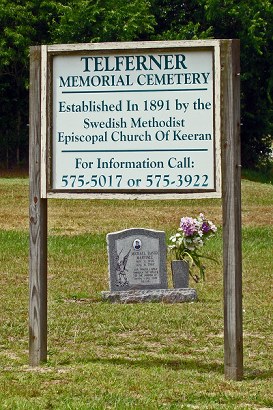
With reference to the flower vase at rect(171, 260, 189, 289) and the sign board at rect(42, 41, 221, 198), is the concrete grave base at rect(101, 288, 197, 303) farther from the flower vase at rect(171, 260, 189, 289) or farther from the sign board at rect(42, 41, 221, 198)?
the sign board at rect(42, 41, 221, 198)

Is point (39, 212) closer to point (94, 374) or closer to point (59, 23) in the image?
point (94, 374)

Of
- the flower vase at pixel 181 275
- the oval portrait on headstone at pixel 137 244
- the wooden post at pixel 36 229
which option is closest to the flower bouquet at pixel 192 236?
the flower vase at pixel 181 275

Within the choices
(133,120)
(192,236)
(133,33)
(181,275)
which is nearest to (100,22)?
(133,33)

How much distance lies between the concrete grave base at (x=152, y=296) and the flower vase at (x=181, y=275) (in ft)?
1.56

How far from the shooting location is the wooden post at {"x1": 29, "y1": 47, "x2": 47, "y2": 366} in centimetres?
804

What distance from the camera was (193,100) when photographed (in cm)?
774

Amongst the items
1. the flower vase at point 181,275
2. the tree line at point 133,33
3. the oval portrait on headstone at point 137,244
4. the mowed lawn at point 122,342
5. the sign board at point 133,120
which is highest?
the tree line at point 133,33

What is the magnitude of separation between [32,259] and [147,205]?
66.1 ft

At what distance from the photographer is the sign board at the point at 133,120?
25.3 feet

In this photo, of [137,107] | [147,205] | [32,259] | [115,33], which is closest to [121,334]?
[32,259]

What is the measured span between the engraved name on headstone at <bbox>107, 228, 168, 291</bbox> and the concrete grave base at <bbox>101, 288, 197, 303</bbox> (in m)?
0.27

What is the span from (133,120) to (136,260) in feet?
16.3

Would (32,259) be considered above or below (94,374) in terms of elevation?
above

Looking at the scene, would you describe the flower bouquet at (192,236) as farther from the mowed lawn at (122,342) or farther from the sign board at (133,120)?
the sign board at (133,120)
